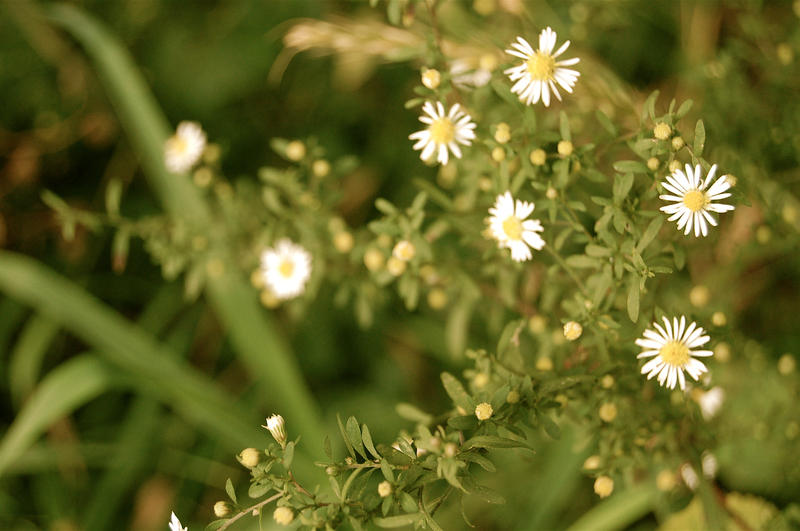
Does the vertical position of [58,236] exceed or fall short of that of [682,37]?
it exceeds it

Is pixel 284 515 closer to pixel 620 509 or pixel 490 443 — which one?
pixel 490 443

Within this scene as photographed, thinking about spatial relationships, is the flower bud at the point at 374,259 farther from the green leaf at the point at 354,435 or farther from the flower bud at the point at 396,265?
the green leaf at the point at 354,435

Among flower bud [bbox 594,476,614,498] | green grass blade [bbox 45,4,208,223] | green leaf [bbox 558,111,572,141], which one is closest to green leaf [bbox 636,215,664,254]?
green leaf [bbox 558,111,572,141]

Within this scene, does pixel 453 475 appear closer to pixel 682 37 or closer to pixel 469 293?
pixel 469 293

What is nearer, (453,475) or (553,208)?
(453,475)

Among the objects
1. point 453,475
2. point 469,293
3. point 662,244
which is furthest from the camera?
point 469,293

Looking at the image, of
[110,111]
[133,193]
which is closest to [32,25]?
[110,111]

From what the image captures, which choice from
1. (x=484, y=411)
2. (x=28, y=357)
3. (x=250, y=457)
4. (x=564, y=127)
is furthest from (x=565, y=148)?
(x=28, y=357)
